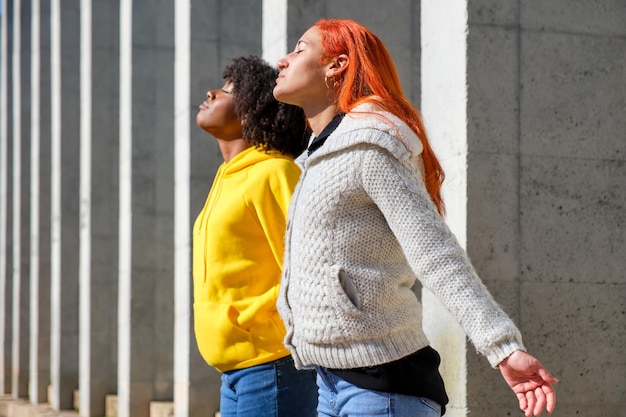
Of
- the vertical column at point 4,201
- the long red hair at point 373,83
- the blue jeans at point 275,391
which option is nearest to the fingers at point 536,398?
the long red hair at point 373,83

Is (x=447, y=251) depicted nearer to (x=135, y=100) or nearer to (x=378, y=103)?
(x=378, y=103)

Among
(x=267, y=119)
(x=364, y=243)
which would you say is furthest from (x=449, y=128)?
(x=364, y=243)

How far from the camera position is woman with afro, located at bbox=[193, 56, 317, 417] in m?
4.40

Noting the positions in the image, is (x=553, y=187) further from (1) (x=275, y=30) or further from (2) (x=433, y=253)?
(1) (x=275, y=30)

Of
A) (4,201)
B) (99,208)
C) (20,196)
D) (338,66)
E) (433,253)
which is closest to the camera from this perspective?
(433,253)

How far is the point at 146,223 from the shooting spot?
10617 millimetres

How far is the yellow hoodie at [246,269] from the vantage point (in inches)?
177

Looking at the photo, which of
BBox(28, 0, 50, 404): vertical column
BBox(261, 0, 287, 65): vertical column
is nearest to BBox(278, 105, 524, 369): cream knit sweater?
BBox(261, 0, 287, 65): vertical column

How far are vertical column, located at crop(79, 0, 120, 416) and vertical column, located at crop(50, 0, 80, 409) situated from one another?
138 cm

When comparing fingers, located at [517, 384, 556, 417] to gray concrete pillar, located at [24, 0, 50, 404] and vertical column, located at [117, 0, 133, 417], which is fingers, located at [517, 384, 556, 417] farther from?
gray concrete pillar, located at [24, 0, 50, 404]

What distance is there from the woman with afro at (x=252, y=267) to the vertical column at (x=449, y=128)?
701 millimetres

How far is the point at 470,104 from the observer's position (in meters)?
5.11

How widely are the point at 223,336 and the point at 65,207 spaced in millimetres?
10111

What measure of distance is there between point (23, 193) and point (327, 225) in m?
15.5
